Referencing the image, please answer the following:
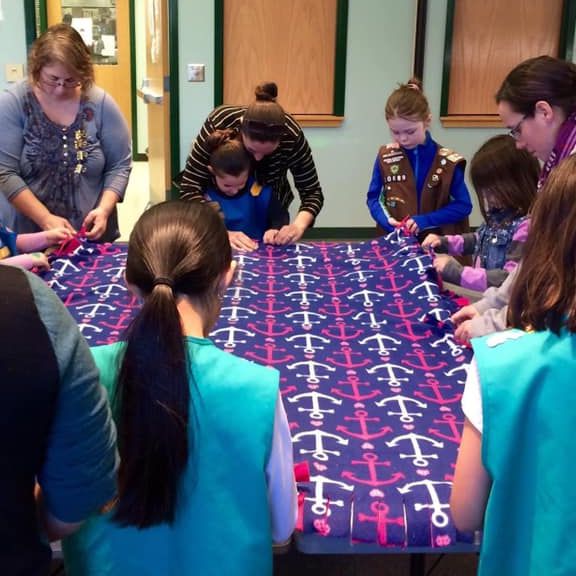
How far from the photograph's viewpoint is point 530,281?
115 cm

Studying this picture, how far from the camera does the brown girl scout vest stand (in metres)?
3.24

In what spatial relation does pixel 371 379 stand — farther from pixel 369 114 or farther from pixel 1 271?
pixel 369 114

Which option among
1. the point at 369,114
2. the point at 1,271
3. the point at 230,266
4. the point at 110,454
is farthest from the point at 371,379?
the point at 369,114

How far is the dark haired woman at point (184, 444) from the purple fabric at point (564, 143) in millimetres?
1234

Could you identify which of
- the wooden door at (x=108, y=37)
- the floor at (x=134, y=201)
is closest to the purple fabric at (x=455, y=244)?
the floor at (x=134, y=201)

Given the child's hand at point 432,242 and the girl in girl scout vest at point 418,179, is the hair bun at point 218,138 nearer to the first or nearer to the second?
the girl in girl scout vest at point 418,179

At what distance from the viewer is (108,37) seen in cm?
876

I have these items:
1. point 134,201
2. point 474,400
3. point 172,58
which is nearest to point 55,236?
point 474,400

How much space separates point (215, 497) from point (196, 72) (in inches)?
179

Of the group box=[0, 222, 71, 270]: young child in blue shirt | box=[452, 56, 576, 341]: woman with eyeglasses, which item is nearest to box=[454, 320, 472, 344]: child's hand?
box=[452, 56, 576, 341]: woman with eyeglasses

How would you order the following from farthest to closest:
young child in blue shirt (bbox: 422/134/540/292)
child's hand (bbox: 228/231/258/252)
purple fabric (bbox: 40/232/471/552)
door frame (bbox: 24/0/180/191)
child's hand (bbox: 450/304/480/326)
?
door frame (bbox: 24/0/180/191), child's hand (bbox: 228/231/258/252), young child in blue shirt (bbox: 422/134/540/292), child's hand (bbox: 450/304/480/326), purple fabric (bbox: 40/232/471/552)

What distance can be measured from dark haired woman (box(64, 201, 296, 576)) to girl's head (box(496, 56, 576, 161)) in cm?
128

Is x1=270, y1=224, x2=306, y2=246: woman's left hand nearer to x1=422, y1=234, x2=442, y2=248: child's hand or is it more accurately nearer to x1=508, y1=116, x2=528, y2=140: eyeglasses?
x1=422, y1=234, x2=442, y2=248: child's hand

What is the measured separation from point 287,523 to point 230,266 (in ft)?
1.41
